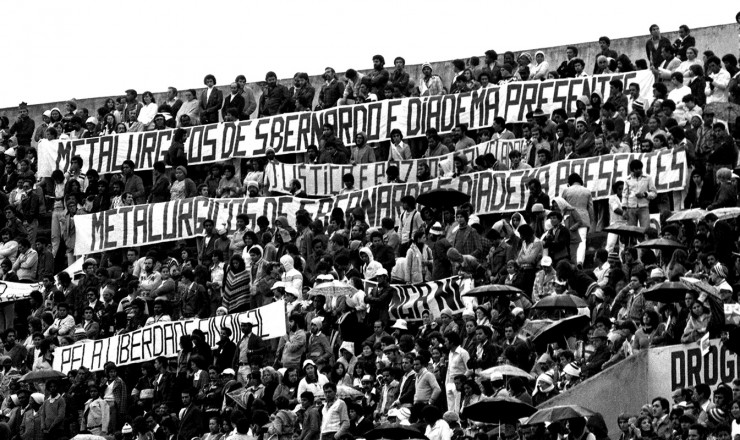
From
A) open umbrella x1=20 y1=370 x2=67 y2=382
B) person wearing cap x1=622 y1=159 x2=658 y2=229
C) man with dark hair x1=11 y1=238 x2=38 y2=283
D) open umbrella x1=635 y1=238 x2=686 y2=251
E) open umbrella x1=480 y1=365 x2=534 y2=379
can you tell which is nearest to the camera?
open umbrella x1=480 y1=365 x2=534 y2=379

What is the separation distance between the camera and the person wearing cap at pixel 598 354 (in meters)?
24.1

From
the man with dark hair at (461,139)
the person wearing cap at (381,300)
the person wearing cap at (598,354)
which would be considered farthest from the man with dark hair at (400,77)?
the person wearing cap at (598,354)

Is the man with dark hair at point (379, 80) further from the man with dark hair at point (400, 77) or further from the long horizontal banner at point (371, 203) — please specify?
the long horizontal banner at point (371, 203)

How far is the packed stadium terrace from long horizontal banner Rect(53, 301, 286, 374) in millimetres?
37

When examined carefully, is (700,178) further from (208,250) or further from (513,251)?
(208,250)

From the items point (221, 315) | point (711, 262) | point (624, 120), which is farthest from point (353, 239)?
point (711, 262)

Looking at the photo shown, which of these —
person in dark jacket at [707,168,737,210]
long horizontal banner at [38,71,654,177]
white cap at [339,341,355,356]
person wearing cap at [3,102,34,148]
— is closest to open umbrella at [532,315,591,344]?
white cap at [339,341,355,356]

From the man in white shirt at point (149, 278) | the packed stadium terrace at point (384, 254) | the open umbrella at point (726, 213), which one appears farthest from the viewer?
the man in white shirt at point (149, 278)

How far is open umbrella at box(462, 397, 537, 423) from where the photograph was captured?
22.6 metres

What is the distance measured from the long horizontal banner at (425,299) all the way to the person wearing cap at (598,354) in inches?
170

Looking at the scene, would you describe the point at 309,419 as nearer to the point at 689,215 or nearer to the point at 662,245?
the point at 662,245

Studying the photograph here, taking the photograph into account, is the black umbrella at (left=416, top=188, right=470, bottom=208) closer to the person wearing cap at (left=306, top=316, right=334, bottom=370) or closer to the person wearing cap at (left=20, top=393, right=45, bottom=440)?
the person wearing cap at (left=306, top=316, right=334, bottom=370)

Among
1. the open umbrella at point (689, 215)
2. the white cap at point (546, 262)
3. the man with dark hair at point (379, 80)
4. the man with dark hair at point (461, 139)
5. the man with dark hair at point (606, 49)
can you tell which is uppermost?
the man with dark hair at point (606, 49)

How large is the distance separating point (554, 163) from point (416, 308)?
160 inches
